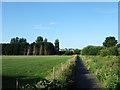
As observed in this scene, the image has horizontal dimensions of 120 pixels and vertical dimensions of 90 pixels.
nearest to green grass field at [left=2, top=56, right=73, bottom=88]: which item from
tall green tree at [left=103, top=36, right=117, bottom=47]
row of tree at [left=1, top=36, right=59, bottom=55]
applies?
tall green tree at [left=103, top=36, right=117, bottom=47]

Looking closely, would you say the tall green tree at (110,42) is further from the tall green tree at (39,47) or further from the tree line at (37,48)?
the tall green tree at (39,47)

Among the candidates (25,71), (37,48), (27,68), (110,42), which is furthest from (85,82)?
(37,48)

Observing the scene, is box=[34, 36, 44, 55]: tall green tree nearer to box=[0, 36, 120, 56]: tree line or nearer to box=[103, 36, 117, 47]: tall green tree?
box=[0, 36, 120, 56]: tree line

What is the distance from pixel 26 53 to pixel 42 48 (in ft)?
45.8

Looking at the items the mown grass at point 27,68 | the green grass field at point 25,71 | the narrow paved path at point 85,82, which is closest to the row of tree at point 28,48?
the mown grass at point 27,68

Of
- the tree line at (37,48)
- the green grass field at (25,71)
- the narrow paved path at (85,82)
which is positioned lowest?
the narrow paved path at (85,82)

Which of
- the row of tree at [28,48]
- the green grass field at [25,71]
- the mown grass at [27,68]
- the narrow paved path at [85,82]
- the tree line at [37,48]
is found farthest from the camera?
the row of tree at [28,48]

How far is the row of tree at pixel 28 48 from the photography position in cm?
15088

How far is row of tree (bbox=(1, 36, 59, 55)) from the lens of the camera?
495 ft

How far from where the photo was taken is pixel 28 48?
15512 cm

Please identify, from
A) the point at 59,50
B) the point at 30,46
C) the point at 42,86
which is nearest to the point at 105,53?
the point at 42,86

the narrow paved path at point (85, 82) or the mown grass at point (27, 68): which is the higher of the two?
the mown grass at point (27, 68)

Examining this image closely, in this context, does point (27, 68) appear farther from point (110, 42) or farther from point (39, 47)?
point (39, 47)

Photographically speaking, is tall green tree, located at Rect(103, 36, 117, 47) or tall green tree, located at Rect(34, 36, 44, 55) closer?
tall green tree, located at Rect(103, 36, 117, 47)
